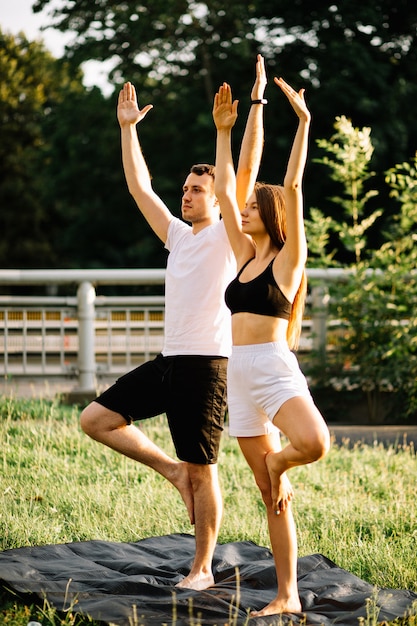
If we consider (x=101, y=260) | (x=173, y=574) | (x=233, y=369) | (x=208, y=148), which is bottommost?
(x=101, y=260)

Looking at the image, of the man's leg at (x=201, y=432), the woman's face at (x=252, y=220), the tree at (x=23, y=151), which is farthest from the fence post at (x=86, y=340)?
the tree at (x=23, y=151)

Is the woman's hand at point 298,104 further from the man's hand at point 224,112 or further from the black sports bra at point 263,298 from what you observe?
the black sports bra at point 263,298

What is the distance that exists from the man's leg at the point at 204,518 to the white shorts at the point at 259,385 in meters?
0.53

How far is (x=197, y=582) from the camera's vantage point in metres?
4.18

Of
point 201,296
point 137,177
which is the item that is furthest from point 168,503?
point 137,177

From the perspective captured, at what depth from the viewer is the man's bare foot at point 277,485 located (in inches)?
145

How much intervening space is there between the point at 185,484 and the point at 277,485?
768 mm

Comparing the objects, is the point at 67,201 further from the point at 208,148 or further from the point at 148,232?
the point at 208,148

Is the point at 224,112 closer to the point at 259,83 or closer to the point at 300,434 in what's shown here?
the point at 259,83

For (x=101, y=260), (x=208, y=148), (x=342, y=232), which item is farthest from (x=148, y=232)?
(x=342, y=232)

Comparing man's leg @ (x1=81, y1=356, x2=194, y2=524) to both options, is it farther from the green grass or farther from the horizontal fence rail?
the horizontal fence rail

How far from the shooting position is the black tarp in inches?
147

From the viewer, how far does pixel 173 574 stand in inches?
175

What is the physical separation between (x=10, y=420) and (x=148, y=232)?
24.5 metres
